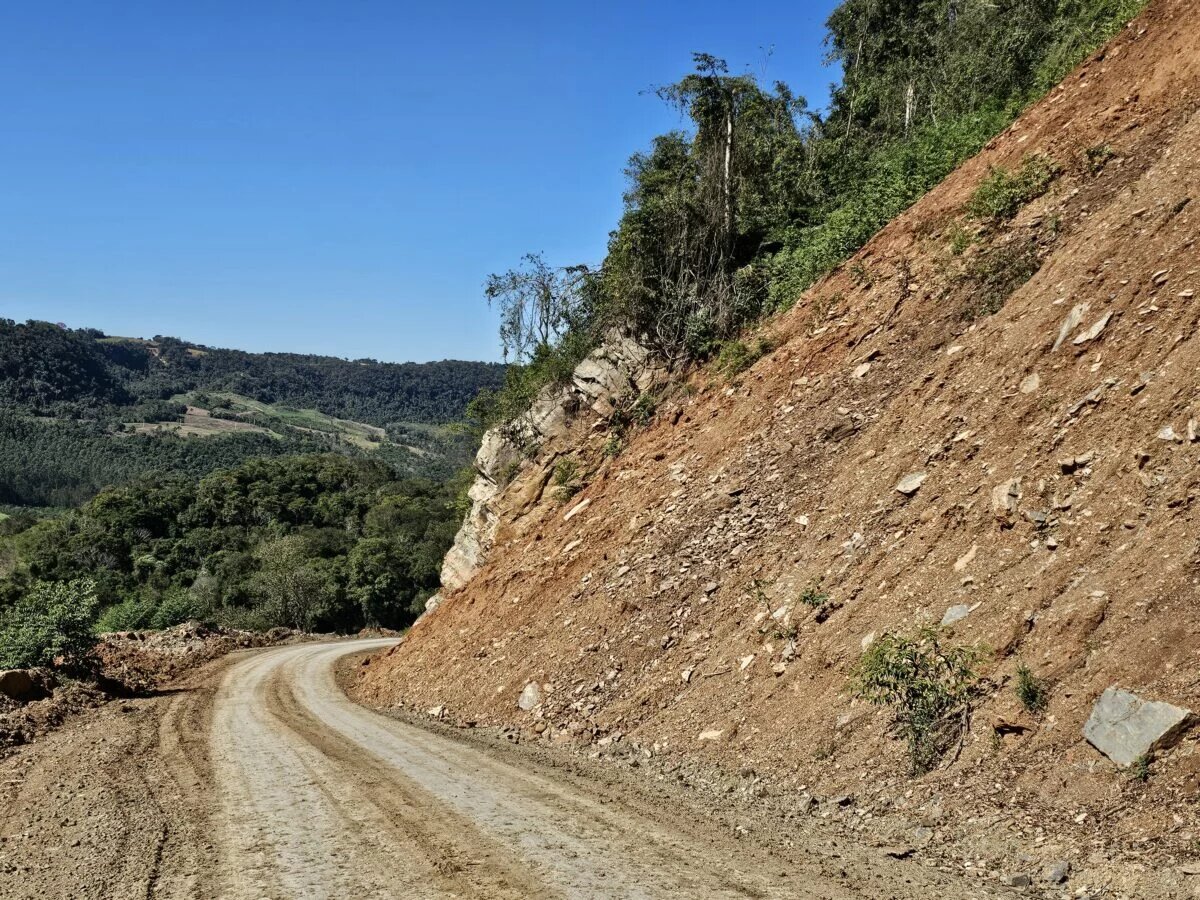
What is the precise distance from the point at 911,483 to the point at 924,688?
4.27 metres

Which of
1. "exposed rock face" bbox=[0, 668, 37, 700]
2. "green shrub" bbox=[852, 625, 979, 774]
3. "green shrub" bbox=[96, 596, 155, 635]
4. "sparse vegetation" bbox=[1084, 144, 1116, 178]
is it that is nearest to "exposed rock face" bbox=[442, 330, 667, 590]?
"sparse vegetation" bbox=[1084, 144, 1116, 178]

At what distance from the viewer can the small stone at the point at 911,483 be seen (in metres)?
11.3

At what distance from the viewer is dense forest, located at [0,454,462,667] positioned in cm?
5725

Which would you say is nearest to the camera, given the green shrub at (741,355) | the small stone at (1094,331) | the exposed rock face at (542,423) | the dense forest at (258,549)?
the small stone at (1094,331)

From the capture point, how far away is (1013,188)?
15383mm

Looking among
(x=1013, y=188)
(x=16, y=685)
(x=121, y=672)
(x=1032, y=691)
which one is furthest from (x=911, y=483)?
(x=121, y=672)

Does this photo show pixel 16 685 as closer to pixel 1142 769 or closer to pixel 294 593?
pixel 1142 769

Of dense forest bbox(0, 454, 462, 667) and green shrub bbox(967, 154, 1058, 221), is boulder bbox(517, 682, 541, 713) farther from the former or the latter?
dense forest bbox(0, 454, 462, 667)

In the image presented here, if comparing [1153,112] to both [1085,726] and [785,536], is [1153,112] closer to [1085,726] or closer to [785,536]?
[785,536]

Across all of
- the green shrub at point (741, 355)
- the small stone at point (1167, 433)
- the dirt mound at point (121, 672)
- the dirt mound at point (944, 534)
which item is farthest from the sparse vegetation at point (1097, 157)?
the dirt mound at point (121, 672)

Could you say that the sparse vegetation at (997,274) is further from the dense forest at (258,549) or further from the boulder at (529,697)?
the dense forest at (258,549)

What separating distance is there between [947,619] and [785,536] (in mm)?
4226

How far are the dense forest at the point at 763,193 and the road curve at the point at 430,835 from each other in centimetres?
1258

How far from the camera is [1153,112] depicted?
47.0 feet
